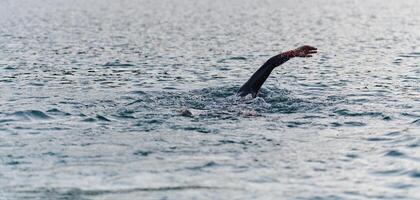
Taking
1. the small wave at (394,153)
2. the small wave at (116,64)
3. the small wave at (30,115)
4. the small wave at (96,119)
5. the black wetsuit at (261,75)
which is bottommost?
the small wave at (116,64)

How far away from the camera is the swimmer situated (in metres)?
20.1

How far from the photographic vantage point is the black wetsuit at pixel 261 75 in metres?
20.5

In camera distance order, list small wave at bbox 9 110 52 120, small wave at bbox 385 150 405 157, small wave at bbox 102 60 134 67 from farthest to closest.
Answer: small wave at bbox 102 60 134 67 < small wave at bbox 9 110 52 120 < small wave at bbox 385 150 405 157

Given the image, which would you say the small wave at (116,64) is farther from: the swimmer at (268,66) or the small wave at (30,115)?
the swimmer at (268,66)

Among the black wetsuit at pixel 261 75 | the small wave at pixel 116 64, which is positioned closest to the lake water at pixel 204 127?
the small wave at pixel 116 64

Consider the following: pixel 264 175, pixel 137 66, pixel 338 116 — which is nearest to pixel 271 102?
pixel 338 116

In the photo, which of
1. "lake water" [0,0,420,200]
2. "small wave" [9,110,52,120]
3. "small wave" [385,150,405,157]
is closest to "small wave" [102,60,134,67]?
"lake water" [0,0,420,200]

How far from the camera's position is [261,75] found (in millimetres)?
21125

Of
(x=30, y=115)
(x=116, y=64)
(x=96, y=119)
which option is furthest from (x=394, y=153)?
(x=116, y=64)

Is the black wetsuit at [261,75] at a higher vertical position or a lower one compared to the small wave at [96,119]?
higher

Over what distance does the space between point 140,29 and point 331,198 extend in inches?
2036

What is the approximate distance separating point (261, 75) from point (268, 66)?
526 millimetres

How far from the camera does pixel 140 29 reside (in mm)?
63688

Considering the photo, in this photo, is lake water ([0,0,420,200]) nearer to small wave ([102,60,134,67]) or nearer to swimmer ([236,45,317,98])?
small wave ([102,60,134,67])
